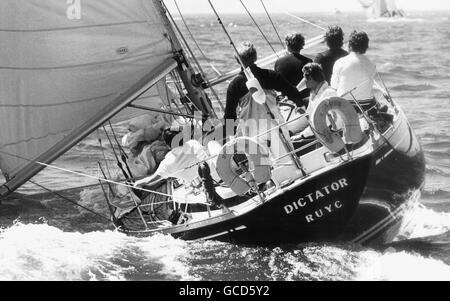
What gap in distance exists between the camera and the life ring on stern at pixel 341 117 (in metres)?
8.35

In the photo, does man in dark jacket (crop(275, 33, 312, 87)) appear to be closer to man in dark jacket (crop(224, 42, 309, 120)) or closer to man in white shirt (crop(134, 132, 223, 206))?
man in dark jacket (crop(224, 42, 309, 120))

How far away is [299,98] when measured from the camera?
368 inches

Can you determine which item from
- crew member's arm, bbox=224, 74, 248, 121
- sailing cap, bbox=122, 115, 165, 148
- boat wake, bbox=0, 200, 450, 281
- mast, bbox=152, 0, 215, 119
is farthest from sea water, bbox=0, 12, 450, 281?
mast, bbox=152, 0, 215, 119

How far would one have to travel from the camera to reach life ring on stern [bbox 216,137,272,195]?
8.48 m

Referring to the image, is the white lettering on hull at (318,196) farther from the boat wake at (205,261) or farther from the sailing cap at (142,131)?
the sailing cap at (142,131)

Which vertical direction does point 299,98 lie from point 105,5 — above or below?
below

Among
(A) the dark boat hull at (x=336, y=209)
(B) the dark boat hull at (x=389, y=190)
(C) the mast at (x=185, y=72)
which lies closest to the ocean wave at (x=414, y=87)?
(C) the mast at (x=185, y=72)

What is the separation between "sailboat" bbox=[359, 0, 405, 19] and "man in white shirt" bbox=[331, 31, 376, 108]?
101623 millimetres

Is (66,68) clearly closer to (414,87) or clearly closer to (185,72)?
(185,72)

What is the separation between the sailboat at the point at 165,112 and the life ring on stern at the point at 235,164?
0.02 m

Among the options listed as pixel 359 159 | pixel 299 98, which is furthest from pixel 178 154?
pixel 359 159

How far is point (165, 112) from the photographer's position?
1028 cm
